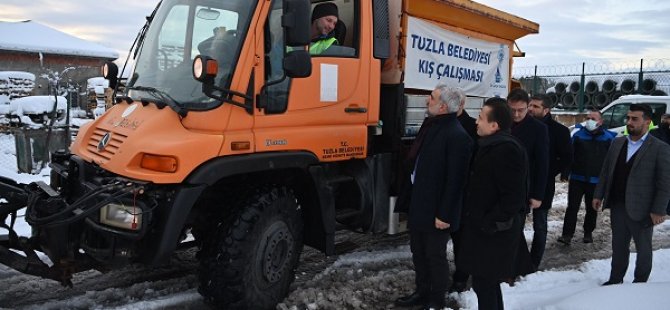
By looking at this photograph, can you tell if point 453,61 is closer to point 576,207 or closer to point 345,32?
point 345,32

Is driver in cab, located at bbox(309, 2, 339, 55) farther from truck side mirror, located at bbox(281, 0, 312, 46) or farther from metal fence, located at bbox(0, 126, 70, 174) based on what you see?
metal fence, located at bbox(0, 126, 70, 174)

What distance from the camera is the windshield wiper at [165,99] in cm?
365

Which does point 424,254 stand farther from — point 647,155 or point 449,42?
point 449,42

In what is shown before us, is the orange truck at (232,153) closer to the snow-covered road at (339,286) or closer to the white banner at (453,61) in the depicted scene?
the white banner at (453,61)

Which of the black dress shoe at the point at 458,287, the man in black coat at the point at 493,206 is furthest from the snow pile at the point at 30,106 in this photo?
the man in black coat at the point at 493,206

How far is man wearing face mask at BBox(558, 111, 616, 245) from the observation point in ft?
21.2

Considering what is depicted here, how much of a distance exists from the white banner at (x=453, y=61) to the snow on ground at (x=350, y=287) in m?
1.94

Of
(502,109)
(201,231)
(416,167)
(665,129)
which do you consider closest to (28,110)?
(201,231)

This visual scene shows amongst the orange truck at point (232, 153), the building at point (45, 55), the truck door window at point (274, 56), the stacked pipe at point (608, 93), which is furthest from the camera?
the building at point (45, 55)

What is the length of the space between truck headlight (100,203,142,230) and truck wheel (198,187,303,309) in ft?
2.18

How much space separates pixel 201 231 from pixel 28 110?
29.3ft

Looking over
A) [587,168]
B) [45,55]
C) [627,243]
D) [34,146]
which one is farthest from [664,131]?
[45,55]

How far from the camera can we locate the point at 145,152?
3445 mm

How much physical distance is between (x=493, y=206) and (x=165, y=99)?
237 cm
